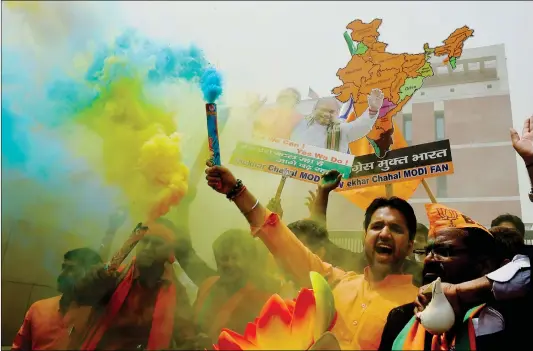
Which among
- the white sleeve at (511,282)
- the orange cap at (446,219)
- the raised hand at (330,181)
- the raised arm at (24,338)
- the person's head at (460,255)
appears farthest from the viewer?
the raised arm at (24,338)

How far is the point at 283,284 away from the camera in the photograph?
2.89 m

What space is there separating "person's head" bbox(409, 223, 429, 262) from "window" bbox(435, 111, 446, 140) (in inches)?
19.2

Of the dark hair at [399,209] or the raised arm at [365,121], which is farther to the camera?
the raised arm at [365,121]

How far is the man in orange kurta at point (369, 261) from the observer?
8.54 feet

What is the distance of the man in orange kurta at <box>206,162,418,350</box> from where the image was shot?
260 centimetres

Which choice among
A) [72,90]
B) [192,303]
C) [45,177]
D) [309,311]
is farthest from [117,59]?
[309,311]

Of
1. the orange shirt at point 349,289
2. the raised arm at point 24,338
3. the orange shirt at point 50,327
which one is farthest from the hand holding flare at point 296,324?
the raised arm at point 24,338

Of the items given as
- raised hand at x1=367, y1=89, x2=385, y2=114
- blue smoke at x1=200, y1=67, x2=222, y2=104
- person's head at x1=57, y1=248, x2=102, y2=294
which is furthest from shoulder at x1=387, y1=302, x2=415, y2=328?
person's head at x1=57, y1=248, x2=102, y2=294

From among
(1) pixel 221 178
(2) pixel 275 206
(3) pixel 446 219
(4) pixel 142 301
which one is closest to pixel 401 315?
(3) pixel 446 219

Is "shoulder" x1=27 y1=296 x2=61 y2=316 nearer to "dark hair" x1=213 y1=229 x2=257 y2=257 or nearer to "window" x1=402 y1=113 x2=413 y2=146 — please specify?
"dark hair" x1=213 y1=229 x2=257 y2=257

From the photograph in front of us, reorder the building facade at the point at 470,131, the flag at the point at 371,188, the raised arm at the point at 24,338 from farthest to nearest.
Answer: the raised arm at the point at 24,338 < the flag at the point at 371,188 < the building facade at the point at 470,131

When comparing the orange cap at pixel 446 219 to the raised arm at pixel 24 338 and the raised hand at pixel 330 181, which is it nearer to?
the raised hand at pixel 330 181

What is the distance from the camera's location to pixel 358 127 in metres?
3.04

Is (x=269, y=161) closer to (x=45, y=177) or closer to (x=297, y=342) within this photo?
(x=297, y=342)
